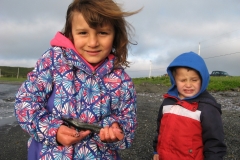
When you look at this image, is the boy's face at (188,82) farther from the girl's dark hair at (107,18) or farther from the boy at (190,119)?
the girl's dark hair at (107,18)

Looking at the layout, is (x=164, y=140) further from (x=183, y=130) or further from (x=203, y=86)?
(x=203, y=86)

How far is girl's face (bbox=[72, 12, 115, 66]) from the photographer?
2199 millimetres

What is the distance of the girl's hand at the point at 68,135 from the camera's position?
1.90m

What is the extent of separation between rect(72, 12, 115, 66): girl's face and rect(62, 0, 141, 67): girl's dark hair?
5 centimetres

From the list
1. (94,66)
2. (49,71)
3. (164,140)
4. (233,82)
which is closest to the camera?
(49,71)

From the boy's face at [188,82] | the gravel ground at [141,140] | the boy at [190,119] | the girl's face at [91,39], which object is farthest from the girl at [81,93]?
the gravel ground at [141,140]

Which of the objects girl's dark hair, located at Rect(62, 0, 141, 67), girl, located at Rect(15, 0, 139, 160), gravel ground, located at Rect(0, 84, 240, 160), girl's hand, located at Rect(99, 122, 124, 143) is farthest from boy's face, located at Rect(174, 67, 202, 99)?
gravel ground, located at Rect(0, 84, 240, 160)

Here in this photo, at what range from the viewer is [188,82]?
3.33 metres

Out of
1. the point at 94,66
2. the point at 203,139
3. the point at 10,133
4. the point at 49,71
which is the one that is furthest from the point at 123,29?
the point at 10,133

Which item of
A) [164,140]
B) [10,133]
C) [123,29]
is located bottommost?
[10,133]

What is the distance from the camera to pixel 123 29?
245 centimetres

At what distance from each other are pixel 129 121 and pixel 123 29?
0.83 metres

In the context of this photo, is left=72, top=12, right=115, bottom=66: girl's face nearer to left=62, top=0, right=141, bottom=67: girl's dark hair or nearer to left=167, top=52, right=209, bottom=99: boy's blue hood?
left=62, top=0, right=141, bottom=67: girl's dark hair

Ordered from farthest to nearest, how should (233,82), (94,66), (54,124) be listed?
1. (233,82)
2. (94,66)
3. (54,124)
